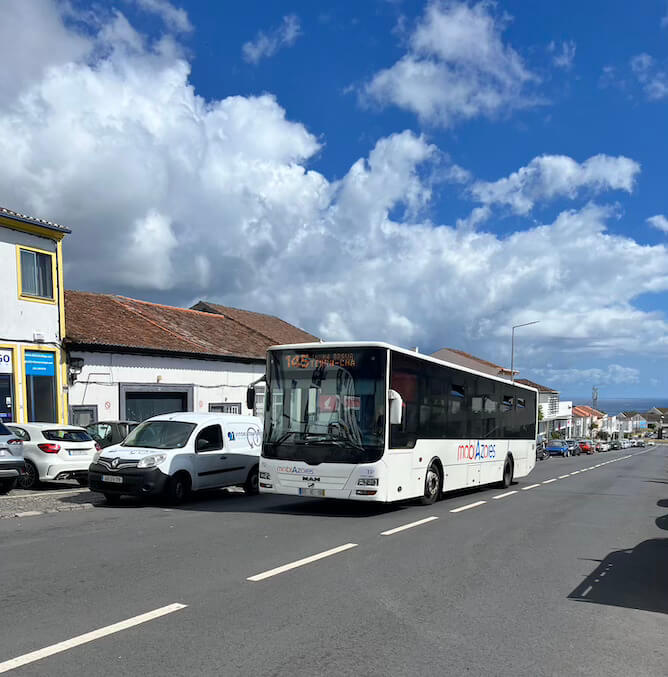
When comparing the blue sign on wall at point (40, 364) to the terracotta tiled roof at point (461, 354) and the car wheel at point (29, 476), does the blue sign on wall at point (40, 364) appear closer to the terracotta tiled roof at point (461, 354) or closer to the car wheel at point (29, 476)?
the car wheel at point (29, 476)

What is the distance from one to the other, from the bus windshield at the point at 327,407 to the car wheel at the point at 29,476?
19.5 feet

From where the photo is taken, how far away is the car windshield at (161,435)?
46.3 feet

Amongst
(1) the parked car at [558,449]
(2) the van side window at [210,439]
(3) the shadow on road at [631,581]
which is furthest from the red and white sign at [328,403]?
(1) the parked car at [558,449]

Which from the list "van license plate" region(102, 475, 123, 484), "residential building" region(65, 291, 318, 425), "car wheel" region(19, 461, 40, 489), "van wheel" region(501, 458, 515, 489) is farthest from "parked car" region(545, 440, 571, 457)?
"van license plate" region(102, 475, 123, 484)

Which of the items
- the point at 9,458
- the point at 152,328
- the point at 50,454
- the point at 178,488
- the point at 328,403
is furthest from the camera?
the point at 152,328

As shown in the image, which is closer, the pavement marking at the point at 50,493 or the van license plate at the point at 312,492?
the van license plate at the point at 312,492

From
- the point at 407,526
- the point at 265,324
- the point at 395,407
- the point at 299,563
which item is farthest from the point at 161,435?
the point at 265,324

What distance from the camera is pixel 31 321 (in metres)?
20.2

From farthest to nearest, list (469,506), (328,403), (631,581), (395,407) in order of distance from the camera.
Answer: (469,506), (328,403), (395,407), (631,581)

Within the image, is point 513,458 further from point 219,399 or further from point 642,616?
point 642,616

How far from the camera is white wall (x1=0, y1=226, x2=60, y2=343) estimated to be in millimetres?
19500

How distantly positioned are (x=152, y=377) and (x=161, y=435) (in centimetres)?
1037

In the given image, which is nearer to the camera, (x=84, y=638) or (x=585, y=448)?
(x=84, y=638)

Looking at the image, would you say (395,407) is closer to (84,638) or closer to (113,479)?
(113,479)
